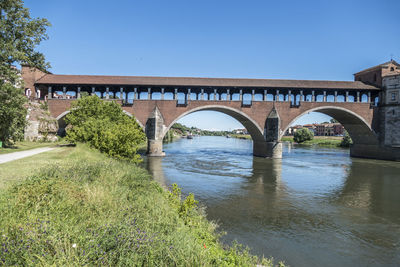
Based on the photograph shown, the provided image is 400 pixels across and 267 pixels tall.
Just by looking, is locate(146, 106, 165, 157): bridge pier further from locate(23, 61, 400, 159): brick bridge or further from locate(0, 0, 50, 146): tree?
locate(0, 0, 50, 146): tree

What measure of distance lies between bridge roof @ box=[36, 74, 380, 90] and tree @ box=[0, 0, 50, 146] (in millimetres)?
17902

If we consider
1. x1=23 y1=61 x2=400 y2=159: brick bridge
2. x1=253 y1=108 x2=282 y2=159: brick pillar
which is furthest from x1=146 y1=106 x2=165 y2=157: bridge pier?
x1=253 y1=108 x2=282 y2=159: brick pillar

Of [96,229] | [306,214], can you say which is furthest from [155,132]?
[96,229]

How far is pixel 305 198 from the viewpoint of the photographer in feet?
55.9

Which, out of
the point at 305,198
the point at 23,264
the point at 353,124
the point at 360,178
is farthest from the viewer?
the point at 353,124

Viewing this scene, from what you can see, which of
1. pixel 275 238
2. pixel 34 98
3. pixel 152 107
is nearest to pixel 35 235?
pixel 275 238

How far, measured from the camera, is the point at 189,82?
126 feet

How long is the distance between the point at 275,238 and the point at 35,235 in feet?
28.6

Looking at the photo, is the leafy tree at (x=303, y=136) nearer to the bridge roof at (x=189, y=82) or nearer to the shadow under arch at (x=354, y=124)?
the shadow under arch at (x=354, y=124)

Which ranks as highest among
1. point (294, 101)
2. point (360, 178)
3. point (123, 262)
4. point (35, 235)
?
point (294, 101)

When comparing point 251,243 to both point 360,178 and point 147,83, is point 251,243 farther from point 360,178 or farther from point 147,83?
point 147,83

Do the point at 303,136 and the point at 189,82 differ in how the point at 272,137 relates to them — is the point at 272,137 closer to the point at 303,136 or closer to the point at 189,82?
the point at 189,82

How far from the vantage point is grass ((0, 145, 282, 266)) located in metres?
4.29

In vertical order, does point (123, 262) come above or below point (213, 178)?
above
